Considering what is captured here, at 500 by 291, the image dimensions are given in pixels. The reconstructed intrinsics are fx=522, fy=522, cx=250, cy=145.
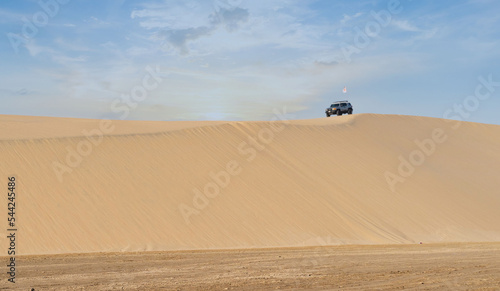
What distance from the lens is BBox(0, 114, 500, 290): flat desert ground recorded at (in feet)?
37.2

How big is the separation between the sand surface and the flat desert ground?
1.6 inches

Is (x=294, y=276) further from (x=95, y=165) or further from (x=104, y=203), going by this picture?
(x=95, y=165)

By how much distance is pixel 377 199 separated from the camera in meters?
24.4

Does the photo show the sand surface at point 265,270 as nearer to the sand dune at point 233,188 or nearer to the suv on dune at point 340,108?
the sand dune at point 233,188

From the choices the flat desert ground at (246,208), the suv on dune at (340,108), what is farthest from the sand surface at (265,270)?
the suv on dune at (340,108)

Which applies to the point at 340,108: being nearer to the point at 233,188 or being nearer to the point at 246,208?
the point at 233,188

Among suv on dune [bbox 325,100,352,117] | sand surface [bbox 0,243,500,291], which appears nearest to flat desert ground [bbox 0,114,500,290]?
sand surface [bbox 0,243,500,291]

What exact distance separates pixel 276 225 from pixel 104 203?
21.2ft

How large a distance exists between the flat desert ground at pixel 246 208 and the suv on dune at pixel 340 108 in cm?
286

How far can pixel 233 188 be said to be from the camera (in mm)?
22359

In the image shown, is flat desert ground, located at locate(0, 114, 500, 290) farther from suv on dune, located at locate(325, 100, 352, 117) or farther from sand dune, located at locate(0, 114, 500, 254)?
suv on dune, located at locate(325, 100, 352, 117)

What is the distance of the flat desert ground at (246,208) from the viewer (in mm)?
11328

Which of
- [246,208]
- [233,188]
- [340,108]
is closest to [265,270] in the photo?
[246,208]

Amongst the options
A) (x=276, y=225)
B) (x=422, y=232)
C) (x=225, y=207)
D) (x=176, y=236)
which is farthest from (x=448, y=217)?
(x=176, y=236)
